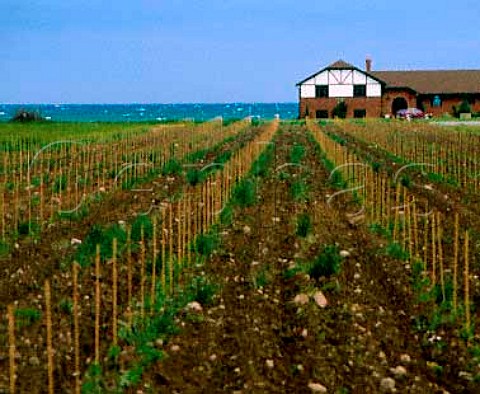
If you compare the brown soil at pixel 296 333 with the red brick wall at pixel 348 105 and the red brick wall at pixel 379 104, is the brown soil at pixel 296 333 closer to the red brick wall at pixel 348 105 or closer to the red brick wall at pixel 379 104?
the red brick wall at pixel 348 105

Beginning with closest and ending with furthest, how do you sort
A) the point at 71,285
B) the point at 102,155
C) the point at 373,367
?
the point at 373,367, the point at 71,285, the point at 102,155

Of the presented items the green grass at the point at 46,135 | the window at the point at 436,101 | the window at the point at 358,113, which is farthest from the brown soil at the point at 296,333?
the window at the point at 436,101

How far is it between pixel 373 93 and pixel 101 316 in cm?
5332

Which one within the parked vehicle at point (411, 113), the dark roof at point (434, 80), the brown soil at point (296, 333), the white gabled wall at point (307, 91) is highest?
the dark roof at point (434, 80)

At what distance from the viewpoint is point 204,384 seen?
19.5ft

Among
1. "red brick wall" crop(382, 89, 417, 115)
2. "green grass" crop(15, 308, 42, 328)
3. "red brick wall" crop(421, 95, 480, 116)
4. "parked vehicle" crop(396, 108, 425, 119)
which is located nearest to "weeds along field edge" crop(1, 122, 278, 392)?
"green grass" crop(15, 308, 42, 328)

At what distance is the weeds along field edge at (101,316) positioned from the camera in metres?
5.95

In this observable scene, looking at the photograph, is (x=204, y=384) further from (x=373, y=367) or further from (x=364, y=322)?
(x=364, y=322)

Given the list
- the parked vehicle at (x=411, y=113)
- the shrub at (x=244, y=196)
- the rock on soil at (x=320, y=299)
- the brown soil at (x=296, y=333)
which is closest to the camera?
the brown soil at (x=296, y=333)

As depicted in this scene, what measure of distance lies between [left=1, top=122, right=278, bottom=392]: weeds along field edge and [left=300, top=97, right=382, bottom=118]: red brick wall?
48.8 metres

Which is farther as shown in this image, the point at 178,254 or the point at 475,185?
the point at 475,185

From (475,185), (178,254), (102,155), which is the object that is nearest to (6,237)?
(178,254)

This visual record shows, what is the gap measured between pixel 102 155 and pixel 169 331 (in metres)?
15.0

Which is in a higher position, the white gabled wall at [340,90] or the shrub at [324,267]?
the white gabled wall at [340,90]
